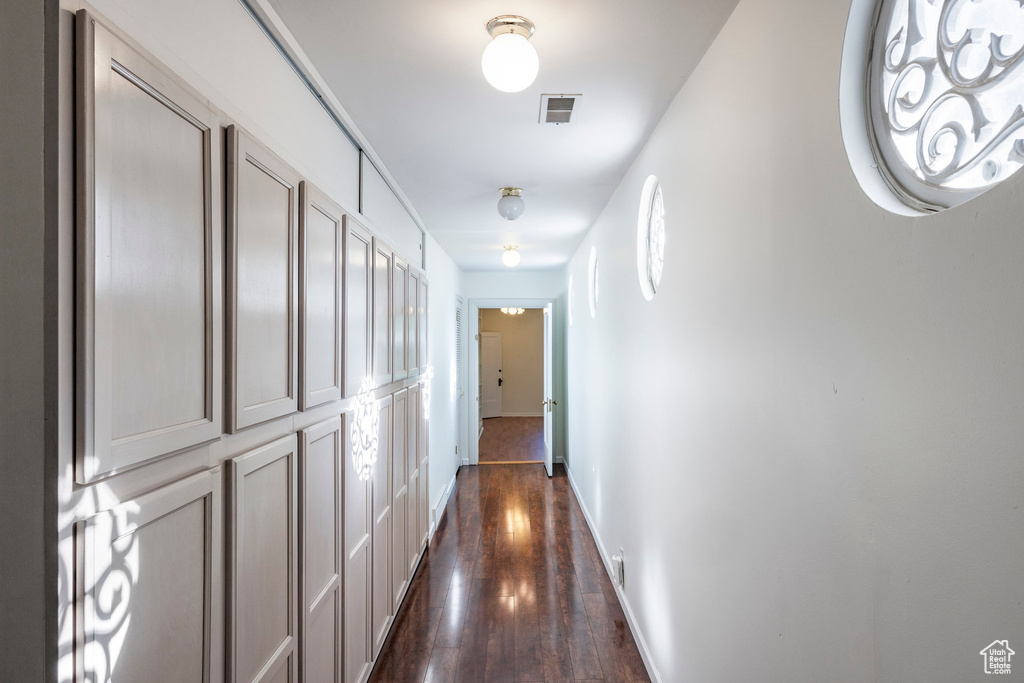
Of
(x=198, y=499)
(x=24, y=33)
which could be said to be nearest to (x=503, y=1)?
(x=24, y=33)

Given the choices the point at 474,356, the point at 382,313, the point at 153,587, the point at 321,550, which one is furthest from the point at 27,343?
the point at 474,356

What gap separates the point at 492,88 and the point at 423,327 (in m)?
2.11

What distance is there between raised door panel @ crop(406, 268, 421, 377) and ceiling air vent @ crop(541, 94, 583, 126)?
1482 mm

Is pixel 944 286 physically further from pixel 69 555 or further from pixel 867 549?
pixel 69 555

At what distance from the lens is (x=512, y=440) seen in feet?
26.9

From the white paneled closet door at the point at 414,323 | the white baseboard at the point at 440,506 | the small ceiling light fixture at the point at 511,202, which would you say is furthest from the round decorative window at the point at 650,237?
the white baseboard at the point at 440,506

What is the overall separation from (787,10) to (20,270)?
5.09 ft

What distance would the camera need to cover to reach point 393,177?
290cm

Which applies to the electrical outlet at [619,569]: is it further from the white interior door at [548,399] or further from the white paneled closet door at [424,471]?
the white interior door at [548,399]

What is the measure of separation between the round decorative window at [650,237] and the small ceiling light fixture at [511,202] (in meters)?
0.80

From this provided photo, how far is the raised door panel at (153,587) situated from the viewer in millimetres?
777

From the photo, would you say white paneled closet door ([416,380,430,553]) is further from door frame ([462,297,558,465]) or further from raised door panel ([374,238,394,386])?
door frame ([462,297,558,465])

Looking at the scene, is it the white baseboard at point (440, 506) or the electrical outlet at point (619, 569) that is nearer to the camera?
the electrical outlet at point (619, 569)
